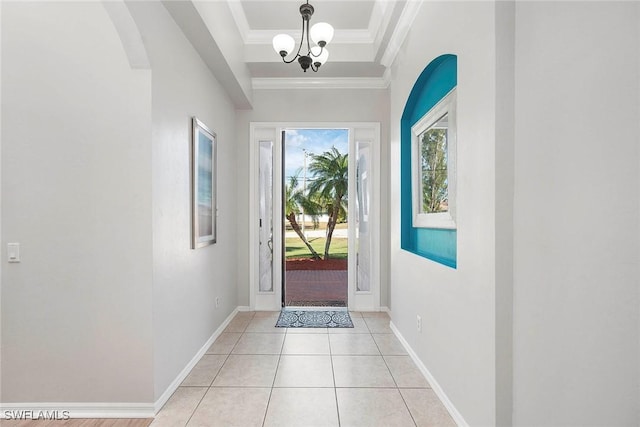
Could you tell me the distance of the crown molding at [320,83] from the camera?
13.3ft

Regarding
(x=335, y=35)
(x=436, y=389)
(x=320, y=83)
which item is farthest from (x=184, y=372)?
(x=335, y=35)

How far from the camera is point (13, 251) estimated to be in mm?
1970

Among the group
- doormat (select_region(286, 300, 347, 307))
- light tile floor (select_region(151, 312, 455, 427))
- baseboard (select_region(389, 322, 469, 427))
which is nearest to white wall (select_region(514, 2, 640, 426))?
baseboard (select_region(389, 322, 469, 427))

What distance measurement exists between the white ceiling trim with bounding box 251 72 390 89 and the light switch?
2959mm

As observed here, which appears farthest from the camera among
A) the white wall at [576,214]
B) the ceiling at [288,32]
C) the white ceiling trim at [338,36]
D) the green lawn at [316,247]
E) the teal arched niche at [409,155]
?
the green lawn at [316,247]

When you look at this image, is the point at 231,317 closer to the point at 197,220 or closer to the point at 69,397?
the point at 197,220

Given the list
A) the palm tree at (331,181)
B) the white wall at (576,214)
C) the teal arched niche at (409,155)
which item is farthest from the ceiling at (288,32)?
the palm tree at (331,181)

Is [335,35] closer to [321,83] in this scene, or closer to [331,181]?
[321,83]

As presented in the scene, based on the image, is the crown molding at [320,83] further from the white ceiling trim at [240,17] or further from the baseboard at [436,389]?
the baseboard at [436,389]

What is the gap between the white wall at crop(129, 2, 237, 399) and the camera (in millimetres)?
2014

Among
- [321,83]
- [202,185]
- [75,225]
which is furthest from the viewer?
[321,83]

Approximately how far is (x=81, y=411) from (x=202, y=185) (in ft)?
5.64

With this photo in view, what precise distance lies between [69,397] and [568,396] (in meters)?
2.58

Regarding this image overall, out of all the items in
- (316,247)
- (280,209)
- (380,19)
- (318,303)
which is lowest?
(318,303)
